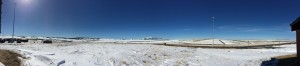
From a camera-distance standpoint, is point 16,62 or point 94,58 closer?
point 16,62

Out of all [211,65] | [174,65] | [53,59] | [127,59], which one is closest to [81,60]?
[53,59]

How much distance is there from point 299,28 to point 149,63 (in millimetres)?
12331

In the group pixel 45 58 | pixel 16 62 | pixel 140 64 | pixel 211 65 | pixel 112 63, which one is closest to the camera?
pixel 16 62

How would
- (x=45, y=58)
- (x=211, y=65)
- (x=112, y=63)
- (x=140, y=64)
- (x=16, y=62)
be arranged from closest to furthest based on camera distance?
(x=16, y=62) → (x=45, y=58) → (x=112, y=63) → (x=140, y=64) → (x=211, y=65)

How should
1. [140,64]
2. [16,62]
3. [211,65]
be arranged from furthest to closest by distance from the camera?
[211,65] < [140,64] < [16,62]

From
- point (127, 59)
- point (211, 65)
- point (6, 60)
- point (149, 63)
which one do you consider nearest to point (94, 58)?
point (127, 59)

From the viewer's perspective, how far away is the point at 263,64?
23.4 m

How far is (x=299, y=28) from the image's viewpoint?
19812 mm

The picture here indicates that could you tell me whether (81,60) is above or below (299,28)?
below

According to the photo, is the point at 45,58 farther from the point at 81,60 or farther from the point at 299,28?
the point at 299,28

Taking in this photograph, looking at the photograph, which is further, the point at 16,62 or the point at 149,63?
the point at 149,63

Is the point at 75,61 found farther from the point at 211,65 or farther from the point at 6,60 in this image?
the point at 211,65

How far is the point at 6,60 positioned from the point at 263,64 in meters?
20.2

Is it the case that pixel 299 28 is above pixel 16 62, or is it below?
above
